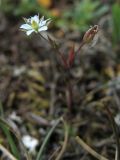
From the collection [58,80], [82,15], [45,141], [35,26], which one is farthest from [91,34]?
[82,15]

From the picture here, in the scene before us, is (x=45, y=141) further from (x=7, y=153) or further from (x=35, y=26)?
(x=35, y=26)

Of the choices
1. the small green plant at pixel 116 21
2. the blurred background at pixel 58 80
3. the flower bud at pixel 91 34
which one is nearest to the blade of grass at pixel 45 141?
the blurred background at pixel 58 80

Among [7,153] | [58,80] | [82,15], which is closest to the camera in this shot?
[7,153]

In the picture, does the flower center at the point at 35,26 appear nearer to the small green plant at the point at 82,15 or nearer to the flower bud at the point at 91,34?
the flower bud at the point at 91,34

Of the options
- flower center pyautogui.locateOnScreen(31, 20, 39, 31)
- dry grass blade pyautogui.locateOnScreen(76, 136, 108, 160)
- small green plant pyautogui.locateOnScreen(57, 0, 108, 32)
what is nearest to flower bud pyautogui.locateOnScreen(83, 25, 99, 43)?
flower center pyautogui.locateOnScreen(31, 20, 39, 31)

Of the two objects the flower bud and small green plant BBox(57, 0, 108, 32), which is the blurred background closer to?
small green plant BBox(57, 0, 108, 32)

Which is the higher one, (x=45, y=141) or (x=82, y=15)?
(x=82, y=15)

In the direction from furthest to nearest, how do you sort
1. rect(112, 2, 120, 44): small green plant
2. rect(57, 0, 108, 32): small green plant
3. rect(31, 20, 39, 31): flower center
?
1. rect(57, 0, 108, 32): small green plant
2. rect(112, 2, 120, 44): small green plant
3. rect(31, 20, 39, 31): flower center

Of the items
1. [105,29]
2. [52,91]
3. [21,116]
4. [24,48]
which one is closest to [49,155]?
[21,116]
